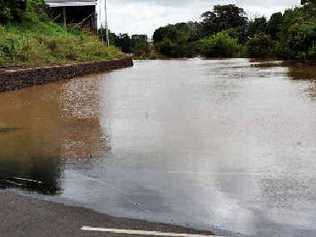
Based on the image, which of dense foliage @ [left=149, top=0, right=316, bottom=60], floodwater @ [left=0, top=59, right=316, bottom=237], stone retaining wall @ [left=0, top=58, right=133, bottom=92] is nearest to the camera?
floodwater @ [left=0, top=59, right=316, bottom=237]

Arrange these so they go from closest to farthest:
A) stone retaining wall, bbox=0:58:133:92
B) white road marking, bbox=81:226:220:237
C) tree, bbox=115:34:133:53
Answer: white road marking, bbox=81:226:220:237 → stone retaining wall, bbox=0:58:133:92 → tree, bbox=115:34:133:53

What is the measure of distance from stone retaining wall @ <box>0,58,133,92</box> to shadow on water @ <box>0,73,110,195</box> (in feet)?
4.19

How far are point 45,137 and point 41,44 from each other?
22236 mm

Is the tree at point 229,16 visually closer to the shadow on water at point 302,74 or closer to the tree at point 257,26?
the tree at point 257,26

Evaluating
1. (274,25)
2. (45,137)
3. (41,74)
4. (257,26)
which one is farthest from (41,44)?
(257,26)

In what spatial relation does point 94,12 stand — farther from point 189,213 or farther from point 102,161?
point 189,213

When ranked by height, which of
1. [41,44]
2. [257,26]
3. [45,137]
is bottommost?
[45,137]

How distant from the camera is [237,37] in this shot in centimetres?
10106

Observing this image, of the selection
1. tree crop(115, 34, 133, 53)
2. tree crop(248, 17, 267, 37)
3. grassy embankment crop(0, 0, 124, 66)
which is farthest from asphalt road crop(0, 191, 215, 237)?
tree crop(115, 34, 133, 53)

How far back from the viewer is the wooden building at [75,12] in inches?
1946

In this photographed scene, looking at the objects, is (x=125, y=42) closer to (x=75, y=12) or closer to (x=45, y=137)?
(x=75, y=12)

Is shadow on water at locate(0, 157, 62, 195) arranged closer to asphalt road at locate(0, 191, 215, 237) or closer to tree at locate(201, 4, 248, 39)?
asphalt road at locate(0, 191, 215, 237)

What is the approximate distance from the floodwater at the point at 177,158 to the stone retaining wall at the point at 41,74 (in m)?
3.52

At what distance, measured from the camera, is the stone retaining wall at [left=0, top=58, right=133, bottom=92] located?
78.8 ft
